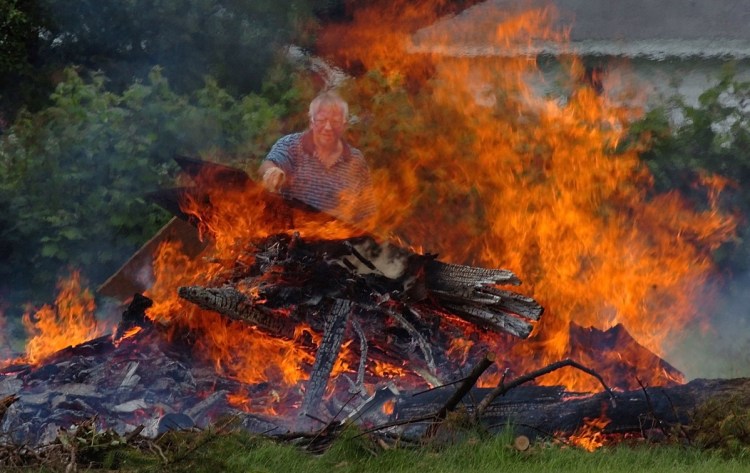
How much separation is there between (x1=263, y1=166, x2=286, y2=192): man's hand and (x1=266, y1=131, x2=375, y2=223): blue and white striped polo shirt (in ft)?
0.77

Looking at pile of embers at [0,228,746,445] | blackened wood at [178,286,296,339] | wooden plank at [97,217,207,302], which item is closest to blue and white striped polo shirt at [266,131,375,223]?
wooden plank at [97,217,207,302]

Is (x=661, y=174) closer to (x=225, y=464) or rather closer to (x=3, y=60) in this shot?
(x=225, y=464)

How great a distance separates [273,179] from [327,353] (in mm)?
2235

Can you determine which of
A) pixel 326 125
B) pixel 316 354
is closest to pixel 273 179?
pixel 326 125

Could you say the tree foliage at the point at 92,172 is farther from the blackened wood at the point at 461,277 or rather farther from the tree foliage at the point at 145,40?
the blackened wood at the point at 461,277

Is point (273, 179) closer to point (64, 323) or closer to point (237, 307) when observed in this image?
point (237, 307)

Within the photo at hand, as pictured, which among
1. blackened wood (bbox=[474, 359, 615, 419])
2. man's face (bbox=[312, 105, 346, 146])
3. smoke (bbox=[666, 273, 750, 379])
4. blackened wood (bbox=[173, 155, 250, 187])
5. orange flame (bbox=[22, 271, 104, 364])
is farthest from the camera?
smoke (bbox=[666, 273, 750, 379])

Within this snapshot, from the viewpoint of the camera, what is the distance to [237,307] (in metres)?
6.91

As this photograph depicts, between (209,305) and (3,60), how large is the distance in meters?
6.96

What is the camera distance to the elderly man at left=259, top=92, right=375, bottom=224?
9.05 metres

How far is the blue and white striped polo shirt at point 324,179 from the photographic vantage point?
29.7 feet

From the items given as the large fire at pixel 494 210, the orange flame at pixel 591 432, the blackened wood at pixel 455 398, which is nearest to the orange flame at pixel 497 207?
the large fire at pixel 494 210

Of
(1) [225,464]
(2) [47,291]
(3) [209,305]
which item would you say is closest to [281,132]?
(2) [47,291]

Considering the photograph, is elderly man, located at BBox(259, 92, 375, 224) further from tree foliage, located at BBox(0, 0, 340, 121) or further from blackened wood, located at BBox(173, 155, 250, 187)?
tree foliage, located at BBox(0, 0, 340, 121)
